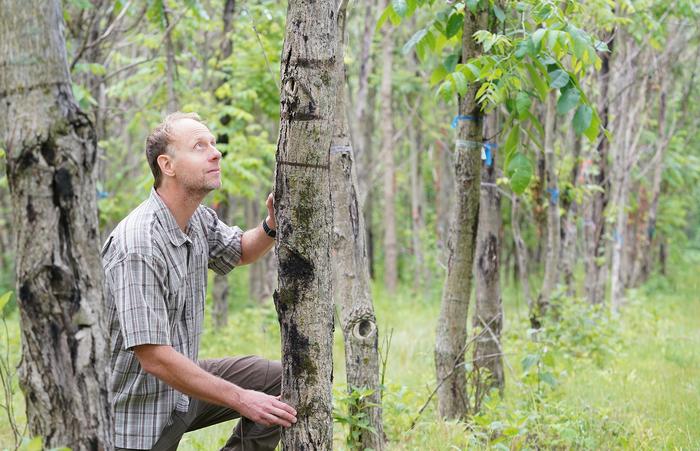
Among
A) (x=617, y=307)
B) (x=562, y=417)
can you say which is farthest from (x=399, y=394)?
(x=617, y=307)

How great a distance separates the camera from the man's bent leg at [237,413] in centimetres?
372

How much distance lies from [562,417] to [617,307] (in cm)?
769

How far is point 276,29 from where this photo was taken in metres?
8.65

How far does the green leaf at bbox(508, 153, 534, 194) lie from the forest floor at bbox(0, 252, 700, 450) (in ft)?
3.37

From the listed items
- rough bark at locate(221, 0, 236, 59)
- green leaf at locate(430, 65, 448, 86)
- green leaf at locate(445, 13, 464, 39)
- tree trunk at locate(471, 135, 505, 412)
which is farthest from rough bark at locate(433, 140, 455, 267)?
green leaf at locate(445, 13, 464, 39)

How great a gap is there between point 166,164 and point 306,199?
0.94 metres

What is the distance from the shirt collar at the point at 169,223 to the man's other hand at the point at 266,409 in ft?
2.60

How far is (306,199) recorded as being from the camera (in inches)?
114

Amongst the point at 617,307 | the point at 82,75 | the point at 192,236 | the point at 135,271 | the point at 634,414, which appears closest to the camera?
the point at 135,271

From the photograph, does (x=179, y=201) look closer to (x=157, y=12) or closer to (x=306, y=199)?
(x=306, y=199)

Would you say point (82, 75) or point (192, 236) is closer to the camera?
point (192, 236)

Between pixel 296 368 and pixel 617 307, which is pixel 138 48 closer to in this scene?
pixel 617 307

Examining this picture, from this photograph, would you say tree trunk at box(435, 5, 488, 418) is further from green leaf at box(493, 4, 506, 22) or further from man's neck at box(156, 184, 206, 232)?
man's neck at box(156, 184, 206, 232)

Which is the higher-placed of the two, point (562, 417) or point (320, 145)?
point (320, 145)
